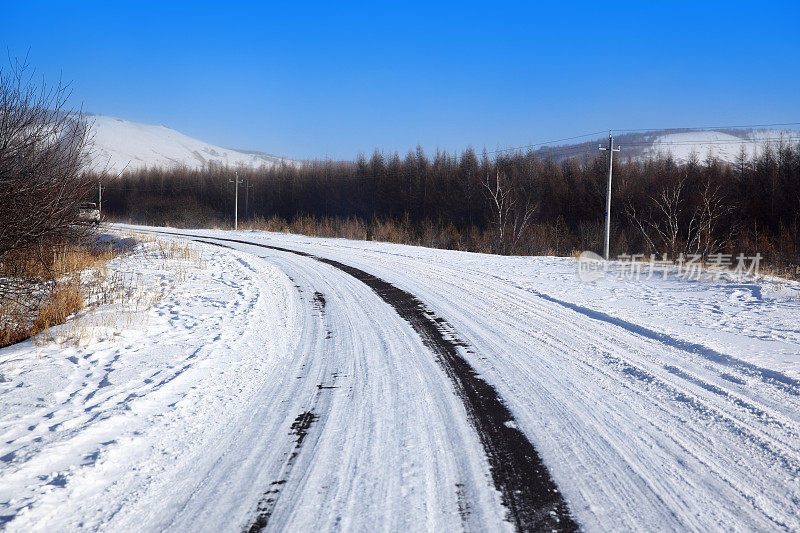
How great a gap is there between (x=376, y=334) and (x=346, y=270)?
21.1ft

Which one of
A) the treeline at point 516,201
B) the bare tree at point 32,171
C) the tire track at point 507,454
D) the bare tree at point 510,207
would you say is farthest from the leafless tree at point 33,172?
the bare tree at point 510,207

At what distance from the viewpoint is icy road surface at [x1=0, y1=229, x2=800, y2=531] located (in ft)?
8.51

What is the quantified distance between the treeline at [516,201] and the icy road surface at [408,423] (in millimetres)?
16032

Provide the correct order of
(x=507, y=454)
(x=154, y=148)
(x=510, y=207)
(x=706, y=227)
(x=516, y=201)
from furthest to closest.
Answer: (x=154, y=148) < (x=516, y=201) < (x=510, y=207) < (x=706, y=227) < (x=507, y=454)

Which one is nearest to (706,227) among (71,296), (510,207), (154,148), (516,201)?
(510,207)

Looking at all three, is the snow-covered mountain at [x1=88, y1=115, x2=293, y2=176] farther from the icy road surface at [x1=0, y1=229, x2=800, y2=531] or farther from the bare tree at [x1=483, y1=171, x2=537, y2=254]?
the icy road surface at [x1=0, y1=229, x2=800, y2=531]

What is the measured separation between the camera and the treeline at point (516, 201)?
95.8 feet

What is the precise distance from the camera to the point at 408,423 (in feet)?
12.0

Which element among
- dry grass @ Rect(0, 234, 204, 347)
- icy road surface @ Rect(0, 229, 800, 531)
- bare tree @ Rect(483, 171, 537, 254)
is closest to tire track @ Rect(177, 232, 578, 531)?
icy road surface @ Rect(0, 229, 800, 531)

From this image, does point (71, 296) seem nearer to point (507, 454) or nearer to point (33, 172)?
point (33, 172)

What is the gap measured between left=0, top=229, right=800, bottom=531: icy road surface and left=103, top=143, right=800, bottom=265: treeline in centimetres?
1603

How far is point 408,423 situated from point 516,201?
3815cm

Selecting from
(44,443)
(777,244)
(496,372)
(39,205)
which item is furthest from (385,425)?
(777,244)

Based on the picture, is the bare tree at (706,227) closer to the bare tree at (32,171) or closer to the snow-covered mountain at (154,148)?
the bare tree at (32,171)
